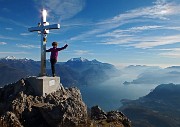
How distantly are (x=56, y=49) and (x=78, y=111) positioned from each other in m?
7.17

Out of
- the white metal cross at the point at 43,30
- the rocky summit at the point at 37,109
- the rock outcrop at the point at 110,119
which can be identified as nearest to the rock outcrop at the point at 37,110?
the rocky summit at the point at 37,109

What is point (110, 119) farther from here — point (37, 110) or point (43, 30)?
point (43, 30)

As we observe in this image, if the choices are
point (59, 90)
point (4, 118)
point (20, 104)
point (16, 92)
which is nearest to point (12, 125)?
point (4, 118)

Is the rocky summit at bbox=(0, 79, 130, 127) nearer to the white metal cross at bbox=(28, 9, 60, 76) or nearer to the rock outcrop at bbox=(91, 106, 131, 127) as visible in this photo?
the rock outcrop at bbox=(91, 106, 131, 127)

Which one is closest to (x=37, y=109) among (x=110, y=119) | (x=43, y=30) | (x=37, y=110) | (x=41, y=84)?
(x=37, y=110)

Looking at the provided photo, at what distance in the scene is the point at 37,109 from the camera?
20531 mm

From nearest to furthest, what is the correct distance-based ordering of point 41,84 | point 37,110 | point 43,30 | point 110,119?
point 37,110 → point 41,84 → point 43,30 → point 110,119

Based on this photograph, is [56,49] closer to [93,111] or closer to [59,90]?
[59,90]

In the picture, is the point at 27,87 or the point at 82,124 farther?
the point at 27,87

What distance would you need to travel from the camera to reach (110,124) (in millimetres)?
24844

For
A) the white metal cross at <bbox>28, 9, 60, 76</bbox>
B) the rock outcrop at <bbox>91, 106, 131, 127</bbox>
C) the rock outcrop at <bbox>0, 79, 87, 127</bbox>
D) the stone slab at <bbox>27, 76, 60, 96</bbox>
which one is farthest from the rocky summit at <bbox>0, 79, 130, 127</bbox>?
the white metal cross at <bbox>28, 9, 60, 76</bbox>

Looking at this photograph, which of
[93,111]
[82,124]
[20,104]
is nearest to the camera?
[82,124]

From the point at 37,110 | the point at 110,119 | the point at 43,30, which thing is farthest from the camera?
the point at 110,119

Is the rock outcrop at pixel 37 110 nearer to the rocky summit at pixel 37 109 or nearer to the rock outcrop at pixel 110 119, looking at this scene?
the rocky summit at pixel 37 109
